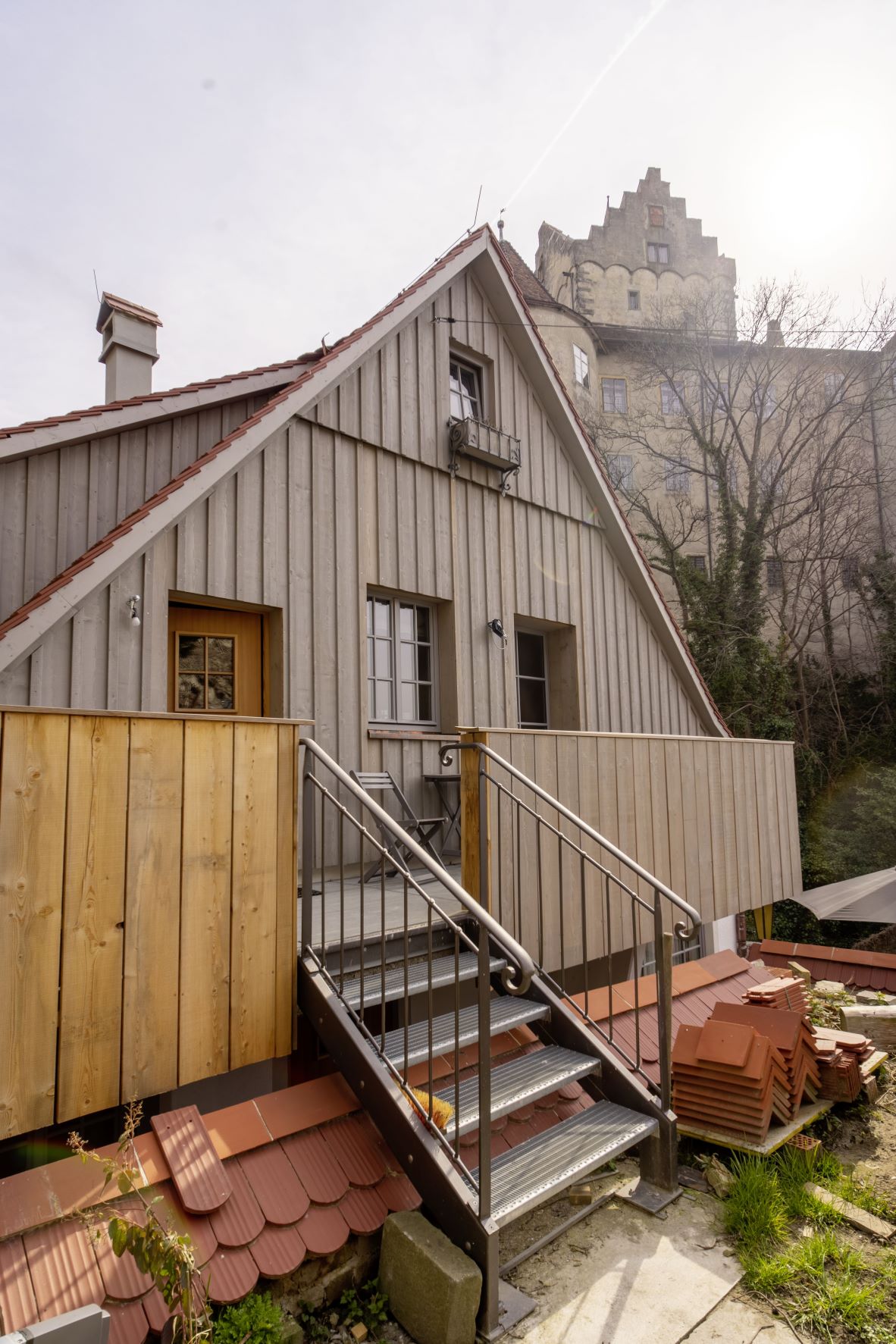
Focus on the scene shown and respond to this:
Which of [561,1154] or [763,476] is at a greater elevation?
[763,476]

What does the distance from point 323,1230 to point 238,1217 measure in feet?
1.04

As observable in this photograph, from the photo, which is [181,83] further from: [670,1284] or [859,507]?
[859,507]

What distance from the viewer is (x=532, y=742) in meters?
4.87

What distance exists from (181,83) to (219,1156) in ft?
25.7

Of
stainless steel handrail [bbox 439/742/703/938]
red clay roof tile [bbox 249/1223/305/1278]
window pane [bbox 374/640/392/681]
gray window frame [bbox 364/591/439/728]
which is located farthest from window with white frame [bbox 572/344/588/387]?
red clay roof tile [bbox 249/1223/305/1278]

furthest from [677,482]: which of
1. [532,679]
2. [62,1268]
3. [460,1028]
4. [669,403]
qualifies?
[62,1268]

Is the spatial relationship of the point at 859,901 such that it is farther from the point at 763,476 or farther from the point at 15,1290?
the point at 763,476

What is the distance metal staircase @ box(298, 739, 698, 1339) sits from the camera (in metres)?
2.78

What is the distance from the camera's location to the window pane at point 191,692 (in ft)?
18.2

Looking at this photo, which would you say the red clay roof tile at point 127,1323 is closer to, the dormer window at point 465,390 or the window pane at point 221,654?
the window pane at point 221,654

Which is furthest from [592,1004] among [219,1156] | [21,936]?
[21,936]

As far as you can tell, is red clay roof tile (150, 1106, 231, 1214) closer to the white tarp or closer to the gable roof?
the gable roof

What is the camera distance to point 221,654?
18.7 feet

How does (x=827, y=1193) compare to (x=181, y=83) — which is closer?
(x=827, y=1193)
